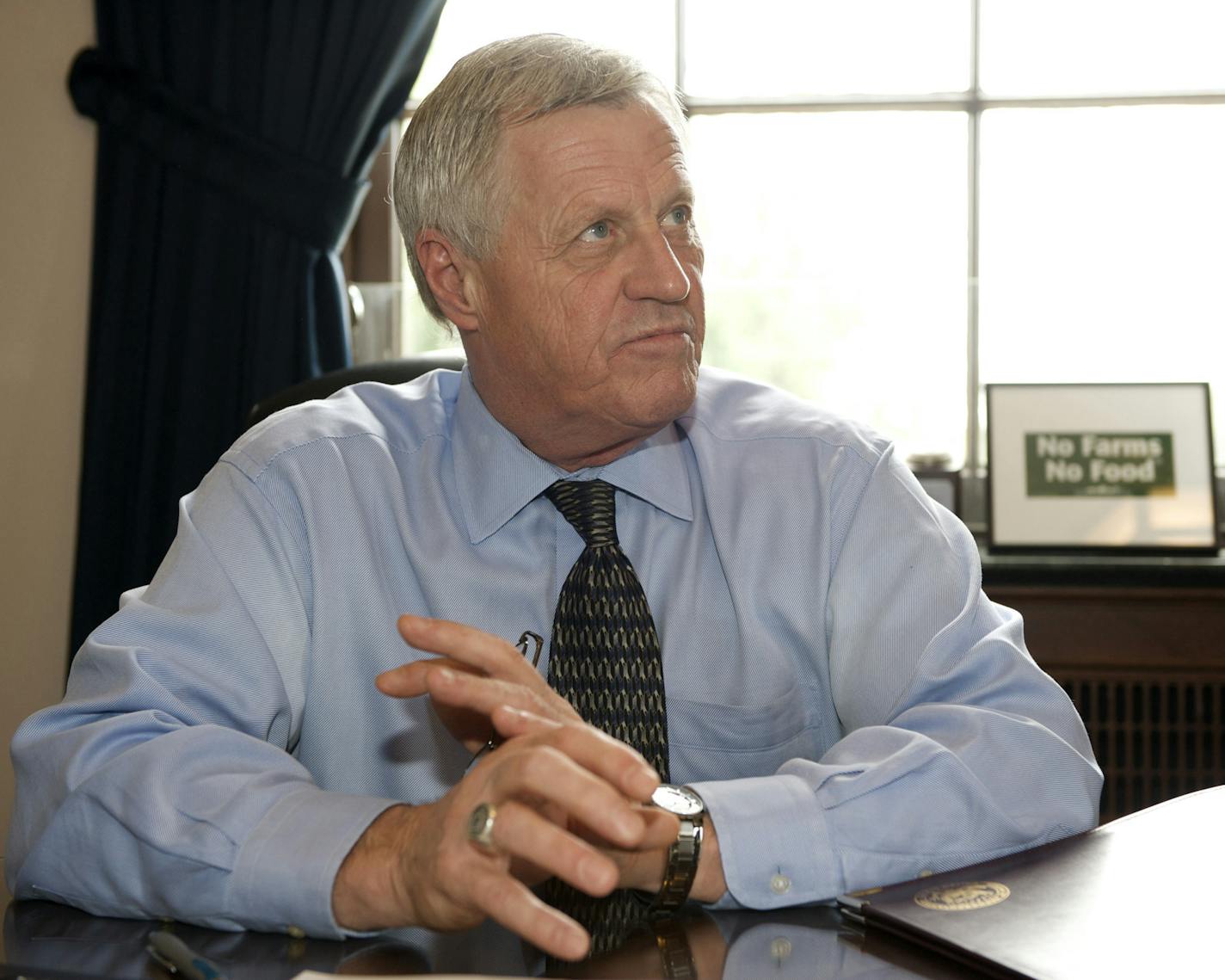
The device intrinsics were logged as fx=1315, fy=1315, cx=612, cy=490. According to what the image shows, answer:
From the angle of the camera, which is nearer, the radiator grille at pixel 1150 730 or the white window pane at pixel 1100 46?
the radiator grille at pixel 1150 730

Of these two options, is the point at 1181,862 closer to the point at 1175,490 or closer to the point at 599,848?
the point at 599,848

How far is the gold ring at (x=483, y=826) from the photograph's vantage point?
0.85m

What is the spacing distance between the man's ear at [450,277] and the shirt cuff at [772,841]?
0.71 m

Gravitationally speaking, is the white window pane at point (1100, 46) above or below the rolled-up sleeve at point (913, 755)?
above

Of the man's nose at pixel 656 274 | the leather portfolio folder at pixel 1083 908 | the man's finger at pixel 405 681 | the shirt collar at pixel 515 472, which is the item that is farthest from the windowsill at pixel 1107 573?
the man's finger at pixel 405 681

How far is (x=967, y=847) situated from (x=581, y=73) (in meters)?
0.86

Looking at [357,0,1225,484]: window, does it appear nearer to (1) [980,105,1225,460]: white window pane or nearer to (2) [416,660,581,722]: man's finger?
(1) [980,105,1225,460]: white window pane

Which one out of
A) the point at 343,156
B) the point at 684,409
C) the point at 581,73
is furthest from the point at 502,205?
the point at 343,156

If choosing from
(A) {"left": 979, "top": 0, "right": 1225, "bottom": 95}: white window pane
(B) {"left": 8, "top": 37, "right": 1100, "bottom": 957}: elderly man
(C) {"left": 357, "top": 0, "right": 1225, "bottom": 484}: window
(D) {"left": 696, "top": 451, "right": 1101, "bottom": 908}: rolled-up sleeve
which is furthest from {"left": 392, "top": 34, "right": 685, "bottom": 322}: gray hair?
(A) {"left": 979, "top": 0, "right": 1225, "bottom": 95}: white window pane

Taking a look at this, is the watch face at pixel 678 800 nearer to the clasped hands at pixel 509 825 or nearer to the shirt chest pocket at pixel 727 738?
the clasped hands at pixel 509 825

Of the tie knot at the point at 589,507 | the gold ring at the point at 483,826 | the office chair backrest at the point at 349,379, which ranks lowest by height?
the gold ring at the point at 483,826

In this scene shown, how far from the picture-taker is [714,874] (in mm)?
966

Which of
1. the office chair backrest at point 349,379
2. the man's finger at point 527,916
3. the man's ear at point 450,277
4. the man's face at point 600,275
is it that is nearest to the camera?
the man's finger at point 527,916

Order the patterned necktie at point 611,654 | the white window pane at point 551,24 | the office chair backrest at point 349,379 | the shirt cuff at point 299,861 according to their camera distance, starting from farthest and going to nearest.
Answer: the white window pane at point 551,24 < the office chair backrest at point 349,379 < the patterned necktie at point 611,654 < the shirt cuff at point 299,861
